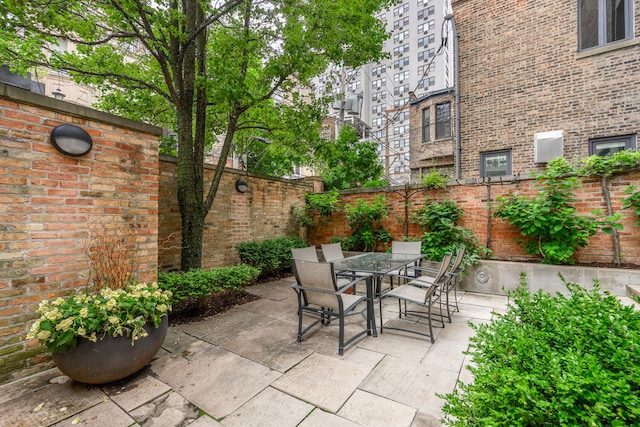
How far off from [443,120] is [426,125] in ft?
3.11

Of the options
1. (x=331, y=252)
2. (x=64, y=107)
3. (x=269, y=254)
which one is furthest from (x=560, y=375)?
(x=269, y=254)

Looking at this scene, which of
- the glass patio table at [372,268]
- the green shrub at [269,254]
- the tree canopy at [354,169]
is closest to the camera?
the glass patio table at [372,268]

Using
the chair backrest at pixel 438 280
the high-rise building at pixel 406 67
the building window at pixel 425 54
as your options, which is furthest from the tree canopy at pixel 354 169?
the building window at pixel 425 54

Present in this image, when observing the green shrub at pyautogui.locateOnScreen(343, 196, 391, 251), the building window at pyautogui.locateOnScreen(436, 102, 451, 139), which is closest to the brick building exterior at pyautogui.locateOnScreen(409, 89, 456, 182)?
A: the building window at pyautogui.locateOnScreen(436, 102, 451, 139)

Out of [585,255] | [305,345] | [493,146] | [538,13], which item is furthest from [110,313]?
[538,13]

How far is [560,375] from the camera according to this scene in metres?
1.09

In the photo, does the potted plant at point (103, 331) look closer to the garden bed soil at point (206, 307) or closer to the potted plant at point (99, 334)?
the potted plant at point (99, 334)

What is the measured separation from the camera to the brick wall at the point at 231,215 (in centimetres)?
464

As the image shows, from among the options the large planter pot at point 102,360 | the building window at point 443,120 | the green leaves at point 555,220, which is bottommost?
the large planter pot at point 102,360

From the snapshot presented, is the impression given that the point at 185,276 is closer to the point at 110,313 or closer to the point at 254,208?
the point at 110,313

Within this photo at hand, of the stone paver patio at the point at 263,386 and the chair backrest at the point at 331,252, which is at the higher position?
the chair backrest at the point at 331,252

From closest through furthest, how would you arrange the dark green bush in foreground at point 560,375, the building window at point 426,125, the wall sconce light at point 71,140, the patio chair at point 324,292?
the dark green bush in foreground at point 560,375 < the wall sconce light at point 71,140 < the patio chair at point 324,292 < the building window at point 426,125

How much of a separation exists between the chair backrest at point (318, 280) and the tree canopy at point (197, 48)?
2.15 m

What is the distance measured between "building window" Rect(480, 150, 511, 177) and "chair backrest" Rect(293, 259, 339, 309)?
6.79 metres
